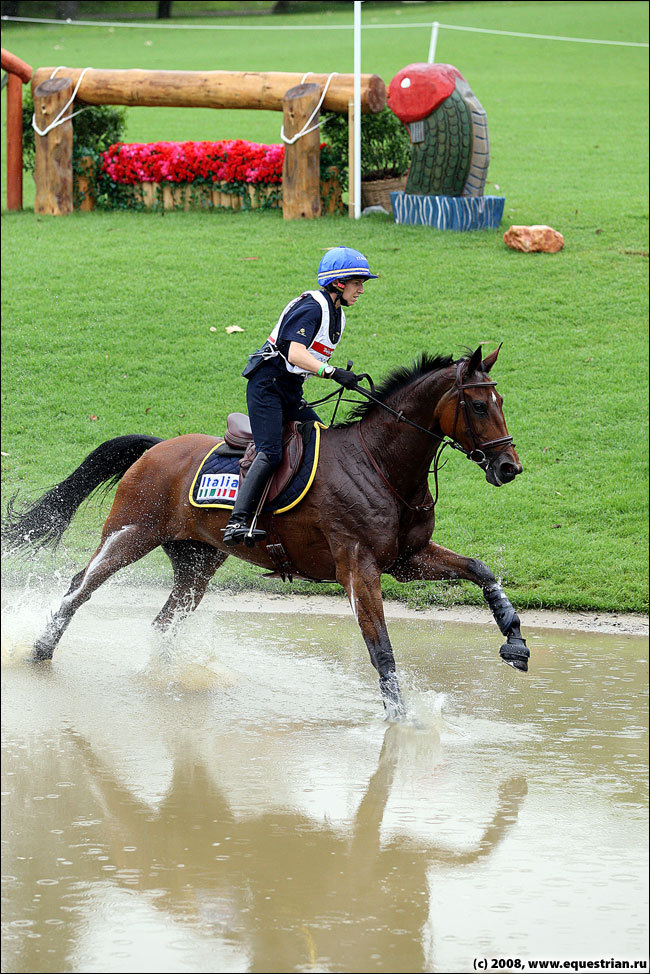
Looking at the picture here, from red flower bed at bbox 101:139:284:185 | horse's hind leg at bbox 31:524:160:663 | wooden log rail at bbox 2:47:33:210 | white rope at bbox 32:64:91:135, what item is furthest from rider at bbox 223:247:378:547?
wooden log rail at bbox 2:47:33:210

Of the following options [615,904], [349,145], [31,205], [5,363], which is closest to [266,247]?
[349,145]

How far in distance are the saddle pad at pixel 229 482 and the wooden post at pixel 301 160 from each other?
9.26 m

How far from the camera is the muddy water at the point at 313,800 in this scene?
186 inches

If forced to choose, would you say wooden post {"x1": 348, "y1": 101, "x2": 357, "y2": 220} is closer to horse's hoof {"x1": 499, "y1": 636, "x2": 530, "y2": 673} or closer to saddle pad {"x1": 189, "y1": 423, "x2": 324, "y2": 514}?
saddle pad {"x1": 189, "y1": 423, "x2": 324, "y2": 514}

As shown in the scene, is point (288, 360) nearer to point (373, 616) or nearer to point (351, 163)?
point (373, 616)

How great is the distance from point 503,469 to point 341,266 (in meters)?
1.38

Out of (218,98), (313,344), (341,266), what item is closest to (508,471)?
(313,344)

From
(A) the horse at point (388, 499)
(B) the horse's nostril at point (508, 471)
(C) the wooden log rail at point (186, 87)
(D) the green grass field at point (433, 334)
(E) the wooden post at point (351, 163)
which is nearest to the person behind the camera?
(B) the horse's nostril at point (508, 471)

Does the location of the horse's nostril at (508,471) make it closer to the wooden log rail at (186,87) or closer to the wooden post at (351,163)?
the wooden post at (351,163)

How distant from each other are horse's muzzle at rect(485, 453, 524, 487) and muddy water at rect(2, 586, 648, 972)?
1.46 metres

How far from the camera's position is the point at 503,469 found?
624cm

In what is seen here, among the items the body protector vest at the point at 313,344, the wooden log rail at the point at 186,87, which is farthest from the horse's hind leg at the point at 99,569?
the wooden log rail at the point at 186,87

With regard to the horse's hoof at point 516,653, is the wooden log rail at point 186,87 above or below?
above

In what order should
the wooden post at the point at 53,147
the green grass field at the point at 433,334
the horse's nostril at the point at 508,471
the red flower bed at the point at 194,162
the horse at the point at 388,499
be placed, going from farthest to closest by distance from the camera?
the red flower bed at the point at 194,162 → the wooden post at the point at 53,147 → the green grass field at the point at 433,334 → the horse at the point at 388,499 → the horse's nostril at the point at 508,471
